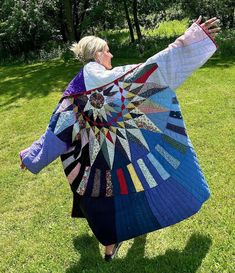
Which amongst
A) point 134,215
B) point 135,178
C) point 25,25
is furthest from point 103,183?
point 25,25

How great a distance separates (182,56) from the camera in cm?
362

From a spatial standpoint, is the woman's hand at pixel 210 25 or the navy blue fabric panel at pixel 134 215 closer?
the woman's hand at pixel 210 25

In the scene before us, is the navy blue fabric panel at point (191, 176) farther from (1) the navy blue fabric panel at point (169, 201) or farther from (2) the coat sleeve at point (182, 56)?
(2) the coat sleeve at point (182, 56)

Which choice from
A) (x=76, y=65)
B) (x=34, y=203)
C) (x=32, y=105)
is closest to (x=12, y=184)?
(x=34, y=203)

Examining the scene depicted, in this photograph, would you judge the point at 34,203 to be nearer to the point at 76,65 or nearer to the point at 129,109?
the point at 129,109

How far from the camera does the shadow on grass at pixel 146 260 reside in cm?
414

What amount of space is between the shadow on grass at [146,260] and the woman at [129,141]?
366 millimetres

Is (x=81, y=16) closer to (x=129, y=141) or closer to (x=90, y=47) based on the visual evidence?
(x=90, y=47)

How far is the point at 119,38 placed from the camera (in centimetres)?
1869

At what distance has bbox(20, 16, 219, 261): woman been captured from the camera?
144 inches

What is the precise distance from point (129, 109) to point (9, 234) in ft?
7.94

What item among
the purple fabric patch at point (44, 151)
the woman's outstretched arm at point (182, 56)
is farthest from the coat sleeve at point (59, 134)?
the woman's outstretched arm at point (182, 56)

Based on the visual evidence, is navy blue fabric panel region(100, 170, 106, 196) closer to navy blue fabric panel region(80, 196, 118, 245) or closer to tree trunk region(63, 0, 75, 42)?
navy blue fabric panel region(80, 196, 118, 245)

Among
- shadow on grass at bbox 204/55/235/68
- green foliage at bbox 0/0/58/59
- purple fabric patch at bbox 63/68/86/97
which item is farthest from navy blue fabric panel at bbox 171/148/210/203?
green foliage at bbox 0/0/58/59
